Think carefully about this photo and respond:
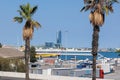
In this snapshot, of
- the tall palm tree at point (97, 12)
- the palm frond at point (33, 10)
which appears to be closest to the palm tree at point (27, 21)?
the palm frond at point (33, 10)

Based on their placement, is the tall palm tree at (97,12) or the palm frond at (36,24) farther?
the palm frond at (36,24)

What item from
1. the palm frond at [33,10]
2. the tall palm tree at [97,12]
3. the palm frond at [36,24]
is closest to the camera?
the tall palm tree at [97,12]

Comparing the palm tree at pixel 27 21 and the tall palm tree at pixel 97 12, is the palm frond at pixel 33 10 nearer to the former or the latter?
the palm tree at pixel 27 21

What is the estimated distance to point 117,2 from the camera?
32.8 meters

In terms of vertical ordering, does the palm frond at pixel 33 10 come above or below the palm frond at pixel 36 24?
above

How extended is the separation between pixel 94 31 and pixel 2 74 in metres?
35.6

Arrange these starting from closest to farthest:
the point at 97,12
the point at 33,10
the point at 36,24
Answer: the point at 97,12 < the point at 33,10 < the point at 36,24

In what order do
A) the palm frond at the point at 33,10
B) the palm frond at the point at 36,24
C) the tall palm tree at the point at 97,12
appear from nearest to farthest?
the tall palm tree at the point at 97,12 → the palm frond at the point at 33,10 → the palm frond at the point at 36,24

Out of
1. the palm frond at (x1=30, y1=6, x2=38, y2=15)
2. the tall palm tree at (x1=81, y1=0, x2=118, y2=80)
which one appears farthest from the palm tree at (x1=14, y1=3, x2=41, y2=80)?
the tall palm tree at (x1=81, y1=0, x2=118, y2=80)

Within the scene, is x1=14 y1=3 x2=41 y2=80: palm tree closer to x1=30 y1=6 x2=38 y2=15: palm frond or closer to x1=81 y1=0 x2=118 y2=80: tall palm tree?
x1=30 y1=6 x2=38 y2=15: palm frond

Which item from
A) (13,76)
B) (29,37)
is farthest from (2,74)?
(29,37)

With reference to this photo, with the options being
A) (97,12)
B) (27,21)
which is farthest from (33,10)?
(97,12)

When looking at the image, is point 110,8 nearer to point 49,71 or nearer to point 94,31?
point 94,31

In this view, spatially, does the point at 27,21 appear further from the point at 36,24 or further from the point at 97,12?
the point at 97,12
